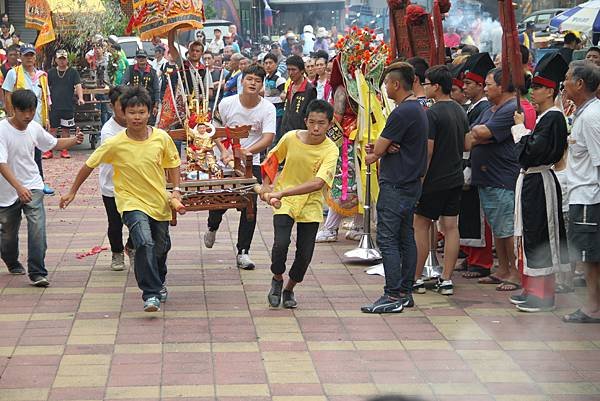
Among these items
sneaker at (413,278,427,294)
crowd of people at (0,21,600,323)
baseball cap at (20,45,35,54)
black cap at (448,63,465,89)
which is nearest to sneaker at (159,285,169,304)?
crowd of people at (0,21,600,323)

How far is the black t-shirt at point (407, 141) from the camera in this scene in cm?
745

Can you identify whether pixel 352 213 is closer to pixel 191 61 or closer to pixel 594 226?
pixel 191 61

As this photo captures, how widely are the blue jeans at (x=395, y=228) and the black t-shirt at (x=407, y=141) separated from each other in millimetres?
81

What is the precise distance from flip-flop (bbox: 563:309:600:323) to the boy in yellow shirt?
1863 mm

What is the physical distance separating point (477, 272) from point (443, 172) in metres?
1.21

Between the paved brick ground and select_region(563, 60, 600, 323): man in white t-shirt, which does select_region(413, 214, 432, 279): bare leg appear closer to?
the paved brick ground

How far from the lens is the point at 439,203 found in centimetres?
812

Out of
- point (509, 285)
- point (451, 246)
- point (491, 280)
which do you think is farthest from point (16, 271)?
point (509, 285)

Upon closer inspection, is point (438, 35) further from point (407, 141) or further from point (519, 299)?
point (519, 299)

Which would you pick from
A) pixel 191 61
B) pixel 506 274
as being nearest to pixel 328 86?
pixel 191 61

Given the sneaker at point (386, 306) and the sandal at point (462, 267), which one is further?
the sandal at point (462, 267)

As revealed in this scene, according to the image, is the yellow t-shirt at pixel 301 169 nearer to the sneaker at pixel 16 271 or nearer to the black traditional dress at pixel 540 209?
the black traditional dress at pixel 540 209

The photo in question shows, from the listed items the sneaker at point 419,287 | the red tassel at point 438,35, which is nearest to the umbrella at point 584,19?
the red tassel at point 438,35

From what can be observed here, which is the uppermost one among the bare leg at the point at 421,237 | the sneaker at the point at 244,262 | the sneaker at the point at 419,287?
the bare leg at the point at 421,237
